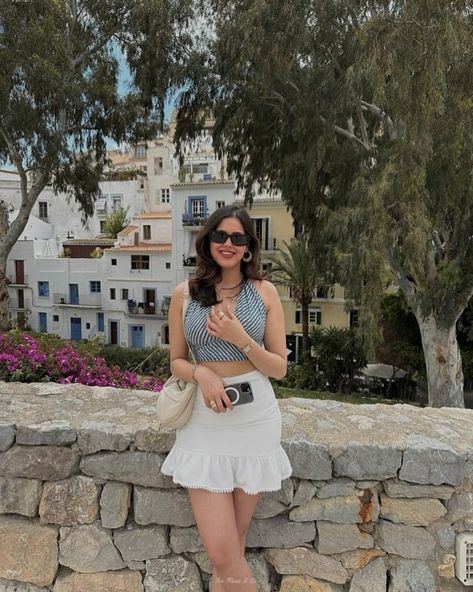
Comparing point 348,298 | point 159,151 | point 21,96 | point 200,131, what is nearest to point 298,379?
point 348,298

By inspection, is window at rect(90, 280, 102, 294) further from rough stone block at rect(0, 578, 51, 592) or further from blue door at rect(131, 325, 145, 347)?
rough stone block at rect(0, 578, 51, 592)

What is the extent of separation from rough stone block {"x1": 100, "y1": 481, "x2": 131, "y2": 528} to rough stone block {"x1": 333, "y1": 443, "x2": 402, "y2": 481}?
0.88 m

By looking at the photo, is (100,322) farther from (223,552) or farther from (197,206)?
(223,552)

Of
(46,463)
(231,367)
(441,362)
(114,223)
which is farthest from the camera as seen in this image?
(114,223)

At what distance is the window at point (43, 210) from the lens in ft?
109

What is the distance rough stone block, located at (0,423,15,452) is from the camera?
1.95 m

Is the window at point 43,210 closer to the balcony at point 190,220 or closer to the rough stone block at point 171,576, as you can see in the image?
the balcony at point 190,220

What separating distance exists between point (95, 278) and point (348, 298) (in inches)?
778

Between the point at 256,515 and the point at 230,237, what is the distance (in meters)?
1.14

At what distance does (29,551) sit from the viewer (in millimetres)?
1984

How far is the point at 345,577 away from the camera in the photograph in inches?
76.7

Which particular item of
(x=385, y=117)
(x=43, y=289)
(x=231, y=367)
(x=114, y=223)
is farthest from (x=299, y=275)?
(x=114, y=223)

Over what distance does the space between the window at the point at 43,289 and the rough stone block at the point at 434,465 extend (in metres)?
28.6

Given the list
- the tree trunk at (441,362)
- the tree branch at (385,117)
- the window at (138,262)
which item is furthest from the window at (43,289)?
the tree trunk at (441,362)
